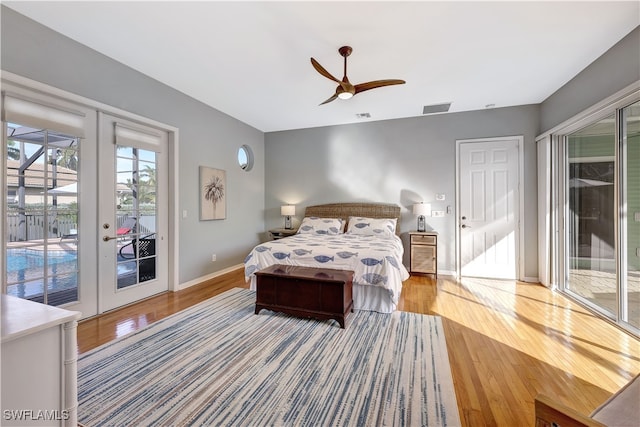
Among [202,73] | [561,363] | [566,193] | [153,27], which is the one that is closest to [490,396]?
[561,363]

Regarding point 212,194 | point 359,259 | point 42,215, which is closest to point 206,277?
point 212,194

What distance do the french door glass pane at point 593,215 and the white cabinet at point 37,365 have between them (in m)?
4.37

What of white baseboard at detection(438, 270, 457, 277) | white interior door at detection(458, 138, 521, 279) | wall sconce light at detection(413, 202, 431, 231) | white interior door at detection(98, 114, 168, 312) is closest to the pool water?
white interior door at detection(98, 114, 168, 312)

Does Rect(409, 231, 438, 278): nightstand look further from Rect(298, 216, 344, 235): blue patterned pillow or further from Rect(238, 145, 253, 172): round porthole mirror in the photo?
Rect(238, 145, 253, 172): round porthole mirror

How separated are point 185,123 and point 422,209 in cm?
393

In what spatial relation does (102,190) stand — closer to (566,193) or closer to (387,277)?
(387,277)

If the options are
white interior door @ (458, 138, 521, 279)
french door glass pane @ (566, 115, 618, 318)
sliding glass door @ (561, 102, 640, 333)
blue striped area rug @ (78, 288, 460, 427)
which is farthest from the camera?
white interior door @ (458, 138, 521, 279)

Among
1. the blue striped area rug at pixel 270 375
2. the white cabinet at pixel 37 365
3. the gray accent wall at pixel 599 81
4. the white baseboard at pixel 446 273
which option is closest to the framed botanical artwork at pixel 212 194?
the blue striped area rug at pixel 270 375

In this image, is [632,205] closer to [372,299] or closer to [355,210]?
[372,299]

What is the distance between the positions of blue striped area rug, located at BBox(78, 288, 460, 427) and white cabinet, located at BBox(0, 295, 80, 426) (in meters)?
0.64

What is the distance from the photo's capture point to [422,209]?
4.60m

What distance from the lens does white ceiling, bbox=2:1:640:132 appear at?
7.30ft

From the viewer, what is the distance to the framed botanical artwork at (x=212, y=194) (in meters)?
4.29

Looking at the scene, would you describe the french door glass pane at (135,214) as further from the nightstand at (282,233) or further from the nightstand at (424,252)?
the nightstand at (424,252)
